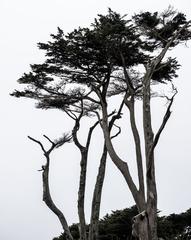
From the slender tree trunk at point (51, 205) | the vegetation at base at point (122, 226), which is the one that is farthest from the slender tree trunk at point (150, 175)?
the vegetation at base at point (122, 226)

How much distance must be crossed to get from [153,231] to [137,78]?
611 centimetres

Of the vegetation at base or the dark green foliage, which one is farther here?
the vegetation at base

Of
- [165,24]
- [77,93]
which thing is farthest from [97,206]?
[165,24]

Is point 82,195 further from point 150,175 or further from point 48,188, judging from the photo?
point 150,175

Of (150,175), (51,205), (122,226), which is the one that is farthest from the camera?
(122,226)

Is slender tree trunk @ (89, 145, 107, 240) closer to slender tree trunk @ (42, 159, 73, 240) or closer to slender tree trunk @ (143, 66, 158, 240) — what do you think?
slender tree trunk @ (42, 159, 73, 240)

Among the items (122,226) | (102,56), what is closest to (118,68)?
(102,56)

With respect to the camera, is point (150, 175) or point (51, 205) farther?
point (51, 205)

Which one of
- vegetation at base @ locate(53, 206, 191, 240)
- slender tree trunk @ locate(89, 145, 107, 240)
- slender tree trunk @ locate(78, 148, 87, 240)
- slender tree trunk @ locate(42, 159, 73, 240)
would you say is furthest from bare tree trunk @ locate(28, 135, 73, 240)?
vegetation at base @ locate(53, 206, 191, 240)

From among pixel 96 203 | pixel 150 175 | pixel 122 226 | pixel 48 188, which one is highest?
pixel 122 226

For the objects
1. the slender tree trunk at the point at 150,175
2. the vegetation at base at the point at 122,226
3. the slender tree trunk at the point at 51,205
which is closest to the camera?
the slender tree trunk at the point at 150,175

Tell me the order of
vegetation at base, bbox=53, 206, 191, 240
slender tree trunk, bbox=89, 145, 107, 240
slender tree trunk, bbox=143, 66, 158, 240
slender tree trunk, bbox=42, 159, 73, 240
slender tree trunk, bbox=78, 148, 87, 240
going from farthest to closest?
vegetation at base, bbox=53, 206, 191, 240 → slender tree trunk, bbox=42, 159, 73, 240 → slender tree trunk, bbox=78, 148, 87, 240 → slender tree trunk, bbox=89, 145, 107, 240 → slender tree trunk, bbox=143, 66, 158, 240

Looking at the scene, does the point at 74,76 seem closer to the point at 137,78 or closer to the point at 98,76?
the point at 98,76

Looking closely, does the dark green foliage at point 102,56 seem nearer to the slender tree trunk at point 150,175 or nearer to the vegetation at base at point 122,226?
the slender tree trunk at point 150,175
